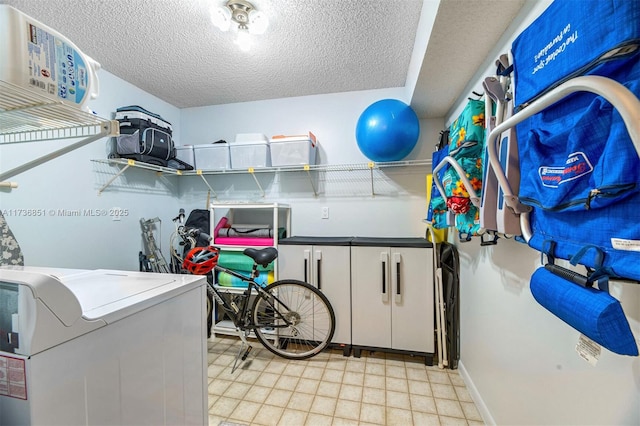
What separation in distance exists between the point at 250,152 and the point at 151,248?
4.31 feet

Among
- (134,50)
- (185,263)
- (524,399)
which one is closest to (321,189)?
(185,263)

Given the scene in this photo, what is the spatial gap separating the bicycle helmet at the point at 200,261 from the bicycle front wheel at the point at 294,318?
19.6 inches

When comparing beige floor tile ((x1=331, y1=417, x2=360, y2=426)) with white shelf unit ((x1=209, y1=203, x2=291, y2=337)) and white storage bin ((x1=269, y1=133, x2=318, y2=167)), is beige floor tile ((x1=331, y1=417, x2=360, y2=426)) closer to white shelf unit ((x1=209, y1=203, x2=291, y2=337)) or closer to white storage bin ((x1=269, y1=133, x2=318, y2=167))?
white shelf unit ((x1=209, y1=203, x2=291, y2=337))

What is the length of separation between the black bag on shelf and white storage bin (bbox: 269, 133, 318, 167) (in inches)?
40.1

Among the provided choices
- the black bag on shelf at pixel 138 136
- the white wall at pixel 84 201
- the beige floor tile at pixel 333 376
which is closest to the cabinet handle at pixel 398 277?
the beige floor tile at pixel 333 376

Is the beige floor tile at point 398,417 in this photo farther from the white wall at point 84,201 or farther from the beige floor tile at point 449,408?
the white wall at point 84,201

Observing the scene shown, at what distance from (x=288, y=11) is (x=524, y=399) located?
91.5 inches

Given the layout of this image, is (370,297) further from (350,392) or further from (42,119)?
(42,119)

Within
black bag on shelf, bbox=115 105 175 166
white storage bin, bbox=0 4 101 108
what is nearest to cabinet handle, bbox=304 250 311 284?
black bag on shelf, bbox=115 105 175 166

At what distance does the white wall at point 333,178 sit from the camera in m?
2.41

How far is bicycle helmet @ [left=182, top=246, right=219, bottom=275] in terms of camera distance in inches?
72.9

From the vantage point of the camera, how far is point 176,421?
0.85 meters

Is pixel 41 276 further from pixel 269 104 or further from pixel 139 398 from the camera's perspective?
pixel 269 104

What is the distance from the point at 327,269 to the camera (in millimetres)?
2180
